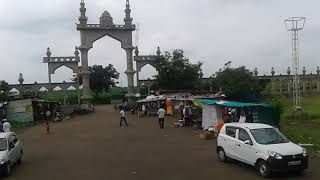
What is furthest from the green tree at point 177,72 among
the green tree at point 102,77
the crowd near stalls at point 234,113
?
the crowd near stalls at point 234,113

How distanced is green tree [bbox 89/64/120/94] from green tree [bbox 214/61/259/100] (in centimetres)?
3485

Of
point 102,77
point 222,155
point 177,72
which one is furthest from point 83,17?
Result: point 222,155

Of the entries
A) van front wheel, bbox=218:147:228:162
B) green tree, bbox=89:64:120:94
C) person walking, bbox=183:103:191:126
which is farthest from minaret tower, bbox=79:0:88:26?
van front wheel, bbox=218:147:228:162

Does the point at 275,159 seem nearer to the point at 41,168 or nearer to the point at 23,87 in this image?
the point at 41,168

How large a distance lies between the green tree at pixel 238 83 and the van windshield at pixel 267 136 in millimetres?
46209

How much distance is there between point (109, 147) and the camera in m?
26.0

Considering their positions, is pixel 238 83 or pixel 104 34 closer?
pixel 238 83

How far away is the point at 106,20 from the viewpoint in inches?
2901

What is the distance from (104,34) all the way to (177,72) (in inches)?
469

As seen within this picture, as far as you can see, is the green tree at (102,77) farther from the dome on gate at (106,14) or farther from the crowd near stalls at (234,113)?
the crowd near stalls at (234,113)

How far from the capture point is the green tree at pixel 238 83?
6450cm

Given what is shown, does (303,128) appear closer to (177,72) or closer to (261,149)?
(261,149)

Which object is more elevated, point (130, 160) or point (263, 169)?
point (263, 169)

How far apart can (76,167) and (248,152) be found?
6660 mm
